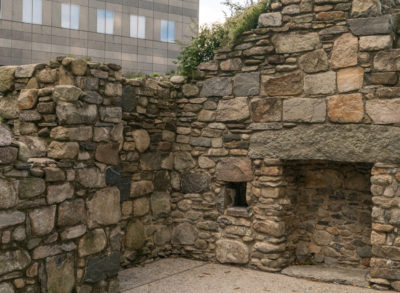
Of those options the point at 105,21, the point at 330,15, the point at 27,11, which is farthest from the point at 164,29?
the point at 330,15

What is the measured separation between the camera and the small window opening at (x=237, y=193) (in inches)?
248

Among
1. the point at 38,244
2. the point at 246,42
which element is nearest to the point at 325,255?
the point at 246,42

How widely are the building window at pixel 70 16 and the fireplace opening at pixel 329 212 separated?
1564 cm

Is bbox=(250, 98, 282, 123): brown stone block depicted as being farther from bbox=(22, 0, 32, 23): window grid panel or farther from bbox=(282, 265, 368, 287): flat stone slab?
bbox=(22, 0, 32, 23): window grid panel

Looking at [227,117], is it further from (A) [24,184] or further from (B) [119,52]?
(B) [119,52]

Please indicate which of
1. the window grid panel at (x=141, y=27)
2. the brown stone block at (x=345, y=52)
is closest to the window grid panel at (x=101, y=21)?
the window grid panel at (x=141, y=27)

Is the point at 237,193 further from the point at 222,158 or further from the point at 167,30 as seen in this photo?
the point at 167,30

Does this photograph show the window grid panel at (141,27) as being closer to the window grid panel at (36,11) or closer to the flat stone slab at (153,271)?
the window grid panel at (36,11)

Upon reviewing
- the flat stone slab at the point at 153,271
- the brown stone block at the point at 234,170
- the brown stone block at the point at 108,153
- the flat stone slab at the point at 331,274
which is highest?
the brown stone block at the point at 108,153

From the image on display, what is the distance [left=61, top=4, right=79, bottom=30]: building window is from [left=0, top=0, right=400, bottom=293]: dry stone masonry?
1413 centimetres

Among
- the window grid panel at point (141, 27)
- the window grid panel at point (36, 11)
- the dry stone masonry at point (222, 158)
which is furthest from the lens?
the window grid panel at point (141, 27)

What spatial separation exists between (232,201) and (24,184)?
3.16m

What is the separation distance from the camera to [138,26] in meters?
20.5

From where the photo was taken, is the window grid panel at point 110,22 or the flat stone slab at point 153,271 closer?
the flat stone slab at point 153,271
